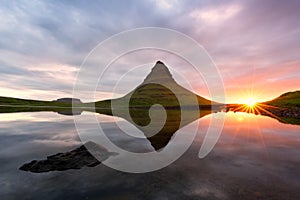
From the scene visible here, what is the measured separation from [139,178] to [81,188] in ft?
15.3

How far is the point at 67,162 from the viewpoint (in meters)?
19.5

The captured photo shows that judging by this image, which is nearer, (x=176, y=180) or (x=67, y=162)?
(x=176, y=180)

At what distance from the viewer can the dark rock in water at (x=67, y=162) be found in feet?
59.9

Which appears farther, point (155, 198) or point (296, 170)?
point (296, 170)

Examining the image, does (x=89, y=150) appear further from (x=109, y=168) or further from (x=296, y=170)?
(x=296, y=170)

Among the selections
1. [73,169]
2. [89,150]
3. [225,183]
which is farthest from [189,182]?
[89,150]

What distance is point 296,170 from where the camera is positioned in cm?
1856

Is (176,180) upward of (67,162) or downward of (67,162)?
downward

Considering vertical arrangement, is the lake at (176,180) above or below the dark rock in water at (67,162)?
below

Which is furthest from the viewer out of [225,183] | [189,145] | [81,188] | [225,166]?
[189,145]

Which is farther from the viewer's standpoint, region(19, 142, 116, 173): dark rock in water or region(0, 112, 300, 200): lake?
region(19, 142, 116, 173): dark rock in water

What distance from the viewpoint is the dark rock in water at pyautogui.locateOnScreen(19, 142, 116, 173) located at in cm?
1825

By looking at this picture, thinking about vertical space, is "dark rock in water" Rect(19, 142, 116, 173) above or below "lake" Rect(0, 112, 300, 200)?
above

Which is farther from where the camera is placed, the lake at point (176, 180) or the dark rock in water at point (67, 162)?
the dark rock in water at point (67, 162)
